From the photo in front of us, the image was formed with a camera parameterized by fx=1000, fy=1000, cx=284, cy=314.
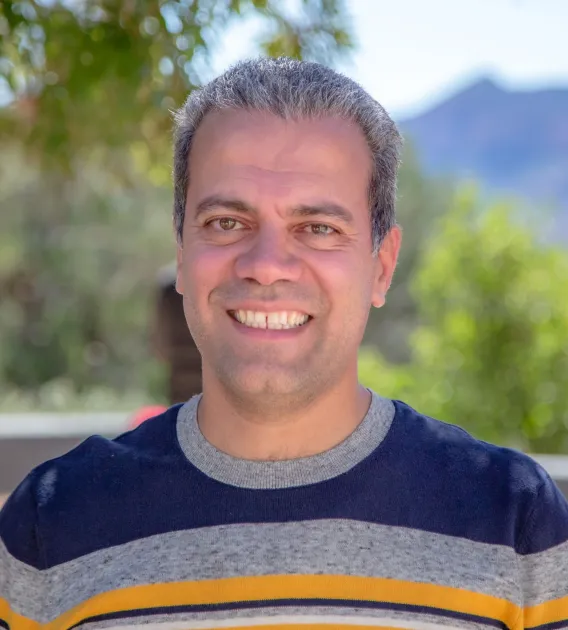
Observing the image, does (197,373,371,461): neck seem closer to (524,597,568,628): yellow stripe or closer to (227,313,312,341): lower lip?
(227,313,312,341): lower lip

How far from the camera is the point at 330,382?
72.0 inches

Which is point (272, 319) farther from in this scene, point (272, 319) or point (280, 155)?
Answer: point (280, 155)

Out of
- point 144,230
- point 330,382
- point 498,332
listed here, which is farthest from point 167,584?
point 144,230

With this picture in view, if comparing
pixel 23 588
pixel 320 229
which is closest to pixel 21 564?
pixel 23 588

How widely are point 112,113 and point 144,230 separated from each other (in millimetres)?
16289

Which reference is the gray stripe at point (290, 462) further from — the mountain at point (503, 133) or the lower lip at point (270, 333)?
the mountain at point (503, 133)

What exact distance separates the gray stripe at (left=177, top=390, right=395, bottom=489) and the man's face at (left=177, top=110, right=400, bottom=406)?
0.11 meters

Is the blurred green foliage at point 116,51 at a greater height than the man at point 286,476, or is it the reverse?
the blurred green foliage at point 116,51

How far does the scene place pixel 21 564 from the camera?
184 centimetres

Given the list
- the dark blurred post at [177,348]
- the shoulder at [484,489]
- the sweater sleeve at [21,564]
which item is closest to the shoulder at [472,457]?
the shoulder at [484,489]

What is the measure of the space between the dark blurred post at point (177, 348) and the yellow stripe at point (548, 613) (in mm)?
4413

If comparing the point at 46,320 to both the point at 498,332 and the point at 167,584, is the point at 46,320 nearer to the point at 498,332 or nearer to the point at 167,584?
the point at 498,332

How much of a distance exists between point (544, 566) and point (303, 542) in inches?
16.3

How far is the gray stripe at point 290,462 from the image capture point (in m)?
1.79
